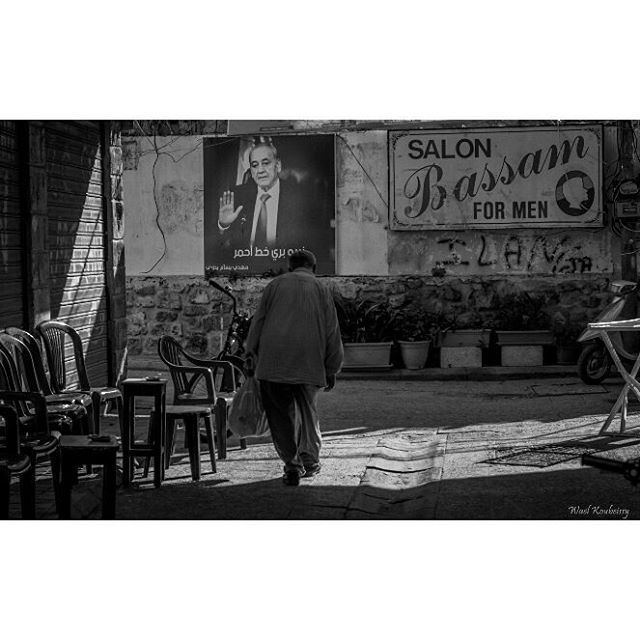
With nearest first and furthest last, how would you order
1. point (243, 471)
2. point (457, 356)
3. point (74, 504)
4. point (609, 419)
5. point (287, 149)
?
point (74, 504), point (243, 471), point (609, 419), point (457, 356), point (287, 149)

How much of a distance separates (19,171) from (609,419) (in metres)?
5.07

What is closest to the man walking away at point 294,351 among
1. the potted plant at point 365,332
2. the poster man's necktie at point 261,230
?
the poster man's necktie at point 261,230

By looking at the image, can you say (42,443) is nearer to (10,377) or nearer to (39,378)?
(10,377)

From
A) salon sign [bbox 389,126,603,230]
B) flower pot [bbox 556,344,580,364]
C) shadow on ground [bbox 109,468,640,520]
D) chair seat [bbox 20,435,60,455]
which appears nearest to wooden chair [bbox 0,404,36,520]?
chair seat [bbox 20,435,60,455]

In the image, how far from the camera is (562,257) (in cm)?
1199

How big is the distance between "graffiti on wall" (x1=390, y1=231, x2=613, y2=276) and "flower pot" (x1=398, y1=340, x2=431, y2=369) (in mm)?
800

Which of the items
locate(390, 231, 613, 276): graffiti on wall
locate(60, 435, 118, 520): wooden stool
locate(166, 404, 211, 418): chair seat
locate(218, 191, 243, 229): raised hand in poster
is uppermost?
locate(218, 191, 243, 229): raised hand in poster

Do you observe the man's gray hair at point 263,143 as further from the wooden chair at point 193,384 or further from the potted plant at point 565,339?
the wooden chair at point 193,384

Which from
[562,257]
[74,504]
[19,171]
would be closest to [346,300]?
[562,257]

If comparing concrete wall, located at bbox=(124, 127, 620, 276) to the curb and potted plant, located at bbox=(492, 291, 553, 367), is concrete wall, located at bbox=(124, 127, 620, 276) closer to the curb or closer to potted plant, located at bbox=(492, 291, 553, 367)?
potted plant, located at bbox=(492, 291, 553, 367)

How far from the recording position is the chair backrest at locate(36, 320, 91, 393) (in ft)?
27.6

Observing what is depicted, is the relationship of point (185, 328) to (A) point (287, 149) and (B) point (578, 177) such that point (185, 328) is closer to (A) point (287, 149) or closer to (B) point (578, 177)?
(A) point (287, 149)

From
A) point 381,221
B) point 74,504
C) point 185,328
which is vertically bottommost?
point 74,504

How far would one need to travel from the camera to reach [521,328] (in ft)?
37.4
